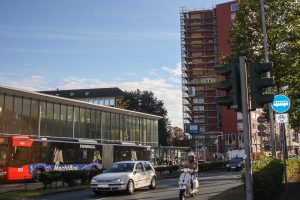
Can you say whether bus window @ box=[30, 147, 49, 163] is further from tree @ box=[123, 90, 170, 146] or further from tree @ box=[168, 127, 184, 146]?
tree @ box=[168, 127, 184, 146]

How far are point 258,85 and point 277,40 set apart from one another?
58.9 feet

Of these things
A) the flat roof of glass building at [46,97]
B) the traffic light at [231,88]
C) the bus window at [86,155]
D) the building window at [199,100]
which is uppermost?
the building window at [199,100]

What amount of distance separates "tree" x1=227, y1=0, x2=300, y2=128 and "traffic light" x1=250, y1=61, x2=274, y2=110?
16.3 meters

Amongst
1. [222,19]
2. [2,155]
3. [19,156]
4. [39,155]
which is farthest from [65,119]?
[222,19]

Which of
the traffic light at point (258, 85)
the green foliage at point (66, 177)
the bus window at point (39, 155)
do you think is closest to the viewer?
the traffic light at point (258, 85)

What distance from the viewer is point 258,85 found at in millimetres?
8594

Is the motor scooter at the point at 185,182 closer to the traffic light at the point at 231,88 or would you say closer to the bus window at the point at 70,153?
the traffic light at the point at 231,88

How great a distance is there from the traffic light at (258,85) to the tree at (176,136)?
98.7 metres

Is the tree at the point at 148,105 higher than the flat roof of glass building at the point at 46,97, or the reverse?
the tree at the point at 148,105

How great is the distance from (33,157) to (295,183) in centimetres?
2029

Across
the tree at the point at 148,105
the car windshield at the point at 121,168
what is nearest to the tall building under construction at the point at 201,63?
the tree at the point at 148,105

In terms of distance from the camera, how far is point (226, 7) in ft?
378

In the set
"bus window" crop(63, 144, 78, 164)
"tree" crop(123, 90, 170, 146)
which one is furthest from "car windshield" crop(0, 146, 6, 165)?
"tree" crop(123, 90, 170, 146)

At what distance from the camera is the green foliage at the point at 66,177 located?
23.2 m
